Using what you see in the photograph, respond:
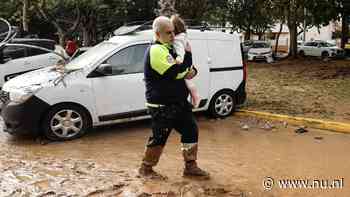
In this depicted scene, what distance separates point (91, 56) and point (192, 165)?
3365mm

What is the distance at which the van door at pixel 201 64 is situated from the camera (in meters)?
8.18

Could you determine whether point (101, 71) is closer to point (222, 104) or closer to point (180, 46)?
point (222, 104)

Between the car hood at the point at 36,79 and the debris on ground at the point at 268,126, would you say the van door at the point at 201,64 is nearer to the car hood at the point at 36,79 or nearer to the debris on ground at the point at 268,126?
the debris on ground at the point at 268,126

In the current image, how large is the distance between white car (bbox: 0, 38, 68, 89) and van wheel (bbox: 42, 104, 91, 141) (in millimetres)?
5205

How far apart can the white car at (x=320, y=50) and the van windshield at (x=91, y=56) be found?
89.5 feet

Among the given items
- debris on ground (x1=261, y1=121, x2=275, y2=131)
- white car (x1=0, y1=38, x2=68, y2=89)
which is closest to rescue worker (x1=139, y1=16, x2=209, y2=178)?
debris on ground (x1=261, y1=121, x2=275, y2=131)

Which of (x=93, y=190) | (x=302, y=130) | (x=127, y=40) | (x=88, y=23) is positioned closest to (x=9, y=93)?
(x=127, y=40)

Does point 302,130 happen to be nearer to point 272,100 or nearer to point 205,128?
point 205,128

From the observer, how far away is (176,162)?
5.87 m

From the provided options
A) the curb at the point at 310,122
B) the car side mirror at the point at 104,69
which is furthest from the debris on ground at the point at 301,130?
the car side mirror at the point at 104,69

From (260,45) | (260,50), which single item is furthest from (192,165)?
(260,45)

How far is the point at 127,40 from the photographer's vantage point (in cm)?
766

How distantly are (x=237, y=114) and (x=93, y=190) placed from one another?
478 cm

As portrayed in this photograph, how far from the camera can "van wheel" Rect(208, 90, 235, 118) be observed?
859 centimetres
